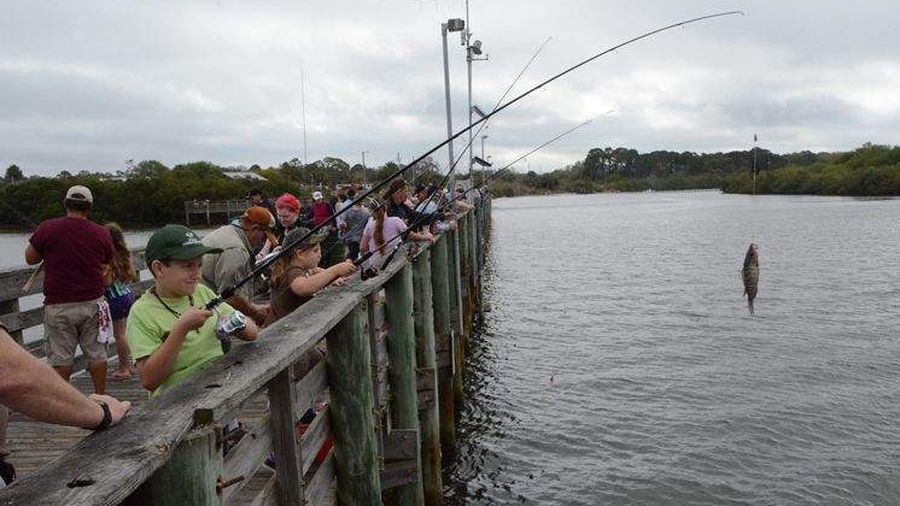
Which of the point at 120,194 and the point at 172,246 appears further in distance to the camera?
the point at 120,194

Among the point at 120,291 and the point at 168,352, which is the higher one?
the point at 168,352

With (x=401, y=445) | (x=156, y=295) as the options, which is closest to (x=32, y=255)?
(x=156, y=295)

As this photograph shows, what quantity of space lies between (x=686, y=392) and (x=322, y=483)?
30.0 ft

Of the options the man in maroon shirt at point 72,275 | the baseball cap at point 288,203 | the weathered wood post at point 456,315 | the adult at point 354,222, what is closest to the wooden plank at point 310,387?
the man in maroon shirt at point 72,275

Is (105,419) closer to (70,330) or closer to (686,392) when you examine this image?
(70,330)

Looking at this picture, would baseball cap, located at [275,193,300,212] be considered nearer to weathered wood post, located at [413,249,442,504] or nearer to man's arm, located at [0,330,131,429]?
weathered wood post, located at [413,249,442,504]

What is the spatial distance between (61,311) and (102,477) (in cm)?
449

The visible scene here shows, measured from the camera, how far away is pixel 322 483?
13.2 feet

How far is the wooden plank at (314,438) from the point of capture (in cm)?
366

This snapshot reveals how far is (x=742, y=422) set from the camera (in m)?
10.4

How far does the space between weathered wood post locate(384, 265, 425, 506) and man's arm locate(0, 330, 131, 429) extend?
408 cm

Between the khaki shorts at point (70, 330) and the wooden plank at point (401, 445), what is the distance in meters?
2.51

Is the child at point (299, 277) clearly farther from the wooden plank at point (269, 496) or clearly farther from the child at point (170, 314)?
the wooden plank at point (269, 496)

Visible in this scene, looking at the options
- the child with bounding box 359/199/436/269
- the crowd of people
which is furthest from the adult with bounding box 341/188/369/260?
the child with bounding box 359/199/436/269
